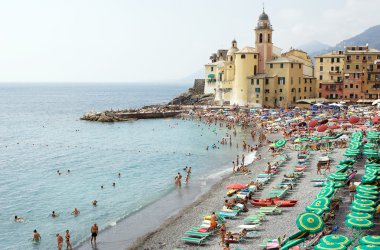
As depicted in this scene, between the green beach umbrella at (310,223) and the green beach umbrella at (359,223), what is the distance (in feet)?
4.71

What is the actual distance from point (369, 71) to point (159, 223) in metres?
67.9

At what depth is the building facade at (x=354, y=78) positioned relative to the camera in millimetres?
83875

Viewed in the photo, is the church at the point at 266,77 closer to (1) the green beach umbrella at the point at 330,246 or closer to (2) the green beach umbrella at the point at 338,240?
(2) the green beach umbrella at the point at 338,240

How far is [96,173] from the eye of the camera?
44.8 metres

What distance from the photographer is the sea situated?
29714mm

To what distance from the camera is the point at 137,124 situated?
86000mm

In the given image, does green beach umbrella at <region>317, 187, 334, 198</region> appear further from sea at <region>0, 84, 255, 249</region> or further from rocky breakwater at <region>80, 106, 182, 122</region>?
rocky breakwater at <region>80, 106, 182, 122</region>

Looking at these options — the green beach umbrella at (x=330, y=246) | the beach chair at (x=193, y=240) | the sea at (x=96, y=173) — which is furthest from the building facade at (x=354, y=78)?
the green beach umbrella at (x=330, y=246)

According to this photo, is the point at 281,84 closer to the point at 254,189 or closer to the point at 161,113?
the point at 161,113

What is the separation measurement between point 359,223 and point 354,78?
69.6 meters

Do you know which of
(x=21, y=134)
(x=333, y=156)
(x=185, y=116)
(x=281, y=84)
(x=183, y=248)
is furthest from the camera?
(x=185, y=116)

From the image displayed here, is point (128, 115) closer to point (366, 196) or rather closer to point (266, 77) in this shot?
point (266, 77)

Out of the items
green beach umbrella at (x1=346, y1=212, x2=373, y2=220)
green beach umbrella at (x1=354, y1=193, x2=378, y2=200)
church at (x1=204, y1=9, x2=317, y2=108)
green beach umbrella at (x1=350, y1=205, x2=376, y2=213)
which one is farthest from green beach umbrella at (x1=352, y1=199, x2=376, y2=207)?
church at (x1=204, y1=9, x2=317, y2=108)

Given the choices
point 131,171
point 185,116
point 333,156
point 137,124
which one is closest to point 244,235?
point 333,156
